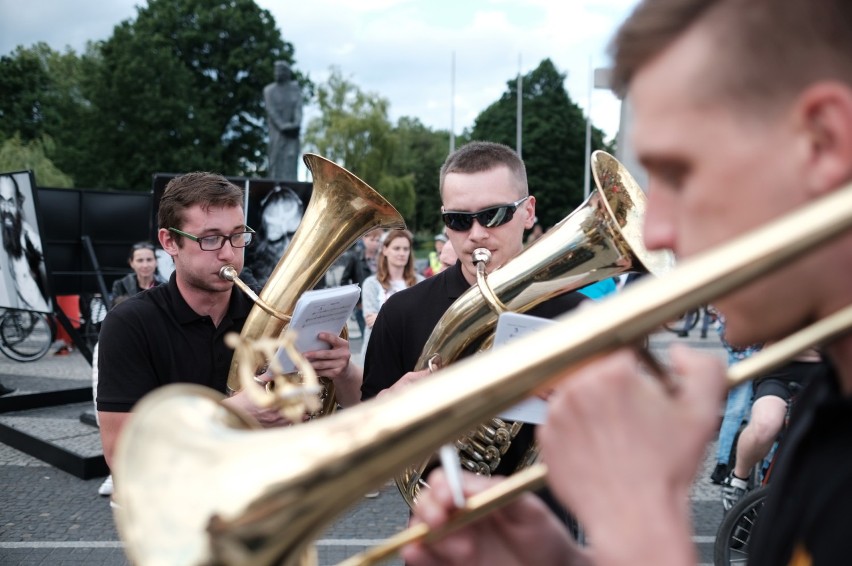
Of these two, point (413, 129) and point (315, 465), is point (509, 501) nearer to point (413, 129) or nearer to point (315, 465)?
point (315, 465)

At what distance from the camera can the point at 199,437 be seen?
0.99m

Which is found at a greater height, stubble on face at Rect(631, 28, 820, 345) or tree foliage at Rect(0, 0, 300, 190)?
tree foliage at Rect(0, 0, 300, 190)

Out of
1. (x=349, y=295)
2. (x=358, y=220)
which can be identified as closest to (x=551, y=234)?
(x=349, y=295)

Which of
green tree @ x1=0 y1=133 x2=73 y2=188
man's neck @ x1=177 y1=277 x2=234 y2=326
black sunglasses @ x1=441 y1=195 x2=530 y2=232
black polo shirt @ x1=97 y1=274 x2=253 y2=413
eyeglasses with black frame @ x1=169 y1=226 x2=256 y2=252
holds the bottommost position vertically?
black polo shirt @ x1=97 y1=274 x2=253 y2=413

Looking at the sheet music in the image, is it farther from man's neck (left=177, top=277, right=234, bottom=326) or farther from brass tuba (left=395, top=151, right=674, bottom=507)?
man's neck (left=177, top=277, right=234, bottom=326)

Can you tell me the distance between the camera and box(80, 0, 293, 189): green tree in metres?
36.6

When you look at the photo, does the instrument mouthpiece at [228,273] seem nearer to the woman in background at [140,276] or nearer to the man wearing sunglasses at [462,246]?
the man wearing sunglasses at [462,246]

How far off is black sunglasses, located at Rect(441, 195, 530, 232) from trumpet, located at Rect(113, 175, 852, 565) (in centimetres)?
192

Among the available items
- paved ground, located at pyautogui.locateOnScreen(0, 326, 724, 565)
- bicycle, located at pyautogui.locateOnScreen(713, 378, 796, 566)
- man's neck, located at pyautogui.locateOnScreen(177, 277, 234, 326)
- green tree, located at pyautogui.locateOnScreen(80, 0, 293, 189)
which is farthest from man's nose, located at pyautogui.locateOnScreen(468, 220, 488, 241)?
green tree, located at pyautogui.locateOnScreen(80, 0, 293, 189)

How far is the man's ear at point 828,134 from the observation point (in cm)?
82

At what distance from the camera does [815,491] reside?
0.90 m

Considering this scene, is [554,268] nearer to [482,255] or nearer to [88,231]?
[482,255]

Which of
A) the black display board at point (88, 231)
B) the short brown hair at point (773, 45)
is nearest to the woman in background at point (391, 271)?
the black display board at point (88, 231)

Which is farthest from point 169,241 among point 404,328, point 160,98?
point 160,98
